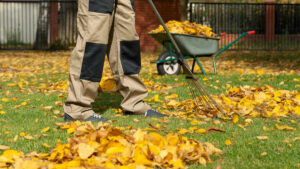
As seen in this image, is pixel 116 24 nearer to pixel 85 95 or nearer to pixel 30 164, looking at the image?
pixel 85 95

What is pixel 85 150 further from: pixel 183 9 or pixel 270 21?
pixel 270 21

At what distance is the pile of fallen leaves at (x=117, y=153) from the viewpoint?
2381 millimetres

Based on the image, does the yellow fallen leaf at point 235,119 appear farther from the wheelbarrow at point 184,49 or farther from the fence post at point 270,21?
the fence post at point 270,21

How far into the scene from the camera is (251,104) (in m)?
4.37

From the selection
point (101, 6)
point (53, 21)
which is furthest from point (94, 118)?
point (53, 21)

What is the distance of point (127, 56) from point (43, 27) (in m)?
14.7

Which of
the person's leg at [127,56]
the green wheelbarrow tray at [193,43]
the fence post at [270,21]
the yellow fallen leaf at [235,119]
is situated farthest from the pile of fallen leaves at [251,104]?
the fence post at [270,21]

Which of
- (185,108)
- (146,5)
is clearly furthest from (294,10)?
(185,108)

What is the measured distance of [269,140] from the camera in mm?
3080

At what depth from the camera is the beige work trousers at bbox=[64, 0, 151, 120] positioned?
360 centimetres

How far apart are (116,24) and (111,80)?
1953 millimetres

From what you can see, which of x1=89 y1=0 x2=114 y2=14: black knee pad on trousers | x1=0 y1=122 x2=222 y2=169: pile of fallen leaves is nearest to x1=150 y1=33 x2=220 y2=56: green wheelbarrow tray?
x1=89 y1=0 x2=114 y2=14: black knee pad on trousers

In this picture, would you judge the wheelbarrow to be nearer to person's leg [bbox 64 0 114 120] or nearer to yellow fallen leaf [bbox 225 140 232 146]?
person's leg [bbox 64 0 114 120]

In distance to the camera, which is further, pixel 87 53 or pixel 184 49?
pixel 184 49
